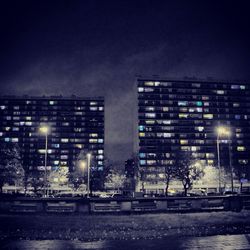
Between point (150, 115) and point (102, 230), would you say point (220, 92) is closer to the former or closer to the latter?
point (150, 115)

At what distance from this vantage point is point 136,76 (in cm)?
13312

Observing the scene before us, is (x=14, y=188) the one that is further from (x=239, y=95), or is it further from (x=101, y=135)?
(x=239, y=95)

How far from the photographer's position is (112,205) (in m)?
25.3

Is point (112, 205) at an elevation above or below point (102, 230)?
above

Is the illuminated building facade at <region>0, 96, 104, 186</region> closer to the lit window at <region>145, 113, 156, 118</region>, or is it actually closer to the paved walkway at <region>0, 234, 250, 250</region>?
the lit window at <region>145, 113, 156, 118</region>

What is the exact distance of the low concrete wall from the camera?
24.3 meters

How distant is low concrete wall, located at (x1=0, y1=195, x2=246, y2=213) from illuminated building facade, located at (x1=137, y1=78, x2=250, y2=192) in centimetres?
9774

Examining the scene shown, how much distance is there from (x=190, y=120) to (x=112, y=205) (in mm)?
111306

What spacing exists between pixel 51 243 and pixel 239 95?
13917 cm

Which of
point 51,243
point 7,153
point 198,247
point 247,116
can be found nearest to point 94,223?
point 51,243

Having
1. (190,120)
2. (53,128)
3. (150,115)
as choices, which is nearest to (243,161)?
(190,120)

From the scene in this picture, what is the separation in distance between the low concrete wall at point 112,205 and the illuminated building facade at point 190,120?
3848 inches

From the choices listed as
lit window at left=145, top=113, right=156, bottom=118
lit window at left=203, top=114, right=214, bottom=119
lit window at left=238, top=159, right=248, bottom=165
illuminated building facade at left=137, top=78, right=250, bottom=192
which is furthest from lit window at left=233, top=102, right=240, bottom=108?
lit window at left=145, top=113, right=156, bottom=118

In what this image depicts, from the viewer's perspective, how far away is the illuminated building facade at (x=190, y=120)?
12675cm
